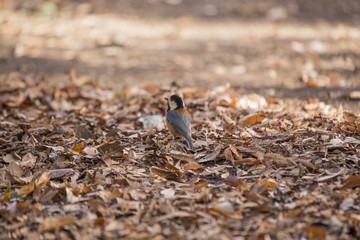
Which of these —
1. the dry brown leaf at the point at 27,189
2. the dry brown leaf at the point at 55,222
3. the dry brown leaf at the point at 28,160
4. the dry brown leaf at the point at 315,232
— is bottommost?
the dry brown leaf at the point at 315,232

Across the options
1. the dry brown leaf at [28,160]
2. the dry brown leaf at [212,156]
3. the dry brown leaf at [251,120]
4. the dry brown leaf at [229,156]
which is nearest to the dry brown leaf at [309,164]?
the dry brown leaf at [229,156]

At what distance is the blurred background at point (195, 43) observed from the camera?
8148 mm

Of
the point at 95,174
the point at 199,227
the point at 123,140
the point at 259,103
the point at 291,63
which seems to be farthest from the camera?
the point at 291,63

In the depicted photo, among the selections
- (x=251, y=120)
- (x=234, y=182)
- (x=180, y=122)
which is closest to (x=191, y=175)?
(x=234, y=182)

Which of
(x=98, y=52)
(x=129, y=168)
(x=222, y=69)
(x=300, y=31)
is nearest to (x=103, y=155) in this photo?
(x=129, y=168)

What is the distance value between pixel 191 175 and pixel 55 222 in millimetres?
1234

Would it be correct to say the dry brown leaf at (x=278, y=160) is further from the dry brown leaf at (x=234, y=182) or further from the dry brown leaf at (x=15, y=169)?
the dry brown leaf at (x=15, y=169)

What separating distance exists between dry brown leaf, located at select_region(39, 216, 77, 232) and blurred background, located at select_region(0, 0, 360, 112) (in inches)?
151

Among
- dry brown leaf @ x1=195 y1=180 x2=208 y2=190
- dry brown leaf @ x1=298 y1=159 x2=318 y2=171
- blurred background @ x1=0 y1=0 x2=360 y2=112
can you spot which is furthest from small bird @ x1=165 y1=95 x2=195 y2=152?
blurred background @ x1=0 y1=0 x2=360 y2=112

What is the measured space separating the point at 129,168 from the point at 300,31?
6.56 meters

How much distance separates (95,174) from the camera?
443cm

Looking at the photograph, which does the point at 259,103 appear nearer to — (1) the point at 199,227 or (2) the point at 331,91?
(2) the point at 331,91

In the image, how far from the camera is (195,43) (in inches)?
396

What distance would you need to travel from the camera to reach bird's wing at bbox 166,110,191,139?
4957mm
